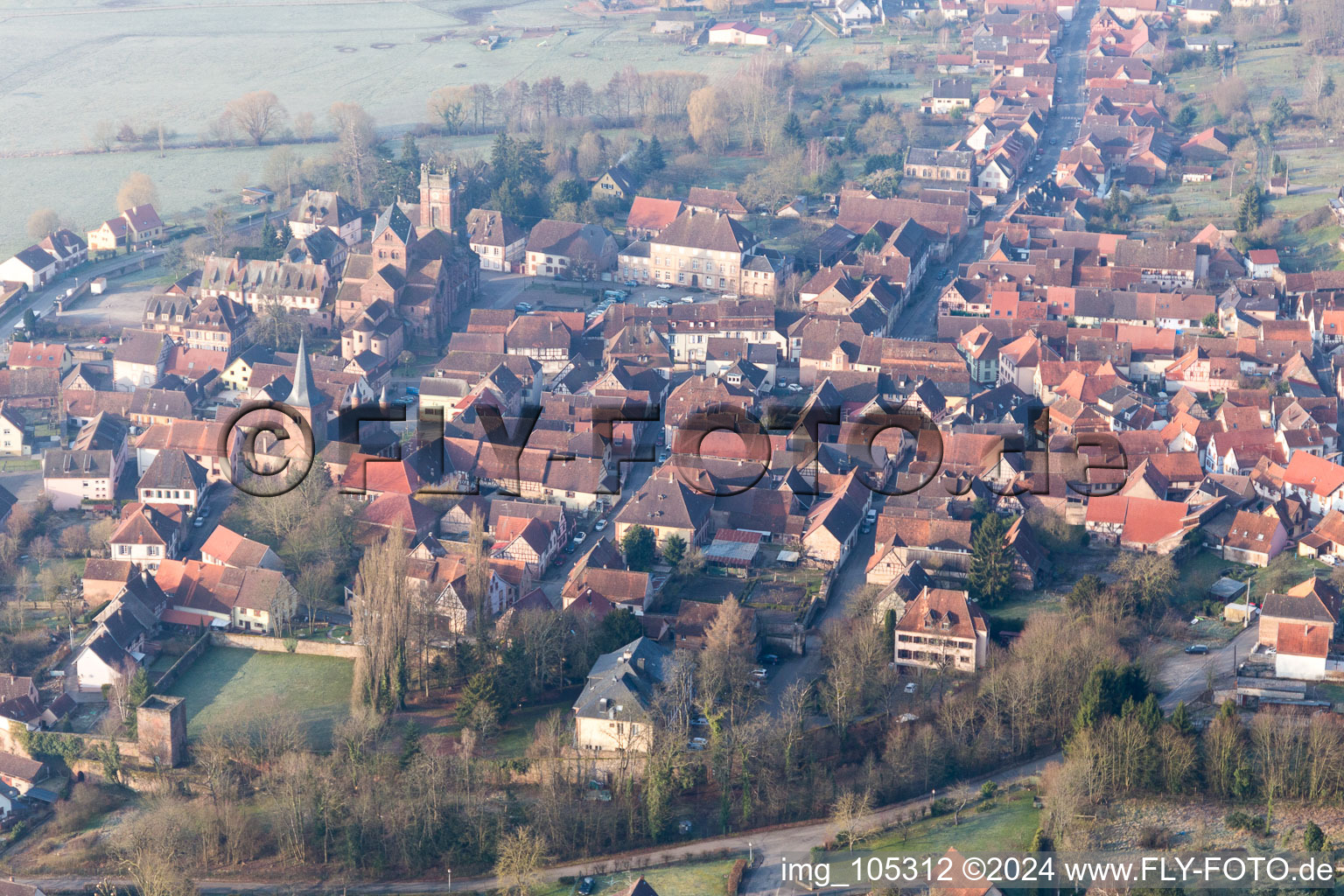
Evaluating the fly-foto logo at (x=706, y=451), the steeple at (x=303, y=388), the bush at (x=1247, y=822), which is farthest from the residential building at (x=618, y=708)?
the steeple at (x=303, y=388)

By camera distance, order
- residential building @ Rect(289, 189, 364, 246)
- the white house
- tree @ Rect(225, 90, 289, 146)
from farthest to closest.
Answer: tree @ Rect(225, 90, 289, 146)
residential building @ Rect(289, 189, 364, 246)
the white house

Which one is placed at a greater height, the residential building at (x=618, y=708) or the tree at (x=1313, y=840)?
the residential building at (x=618, y=708)

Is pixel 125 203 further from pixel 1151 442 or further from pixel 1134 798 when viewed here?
pixel 1134 798

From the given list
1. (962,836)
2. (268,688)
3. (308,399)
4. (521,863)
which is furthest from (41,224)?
(962,836)

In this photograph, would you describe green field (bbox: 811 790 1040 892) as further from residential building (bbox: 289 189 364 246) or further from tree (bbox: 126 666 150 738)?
residential building (bbox: 289 189 364 246)

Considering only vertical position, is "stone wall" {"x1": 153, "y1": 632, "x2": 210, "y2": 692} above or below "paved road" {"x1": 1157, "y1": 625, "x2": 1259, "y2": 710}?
below

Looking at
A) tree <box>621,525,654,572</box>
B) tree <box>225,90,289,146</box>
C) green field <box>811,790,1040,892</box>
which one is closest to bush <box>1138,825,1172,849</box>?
green field <box>811,790,1040,892</box>

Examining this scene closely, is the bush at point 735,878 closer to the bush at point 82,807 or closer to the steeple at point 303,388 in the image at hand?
the bush at point 82,807

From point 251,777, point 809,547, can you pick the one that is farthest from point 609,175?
point 251,777
